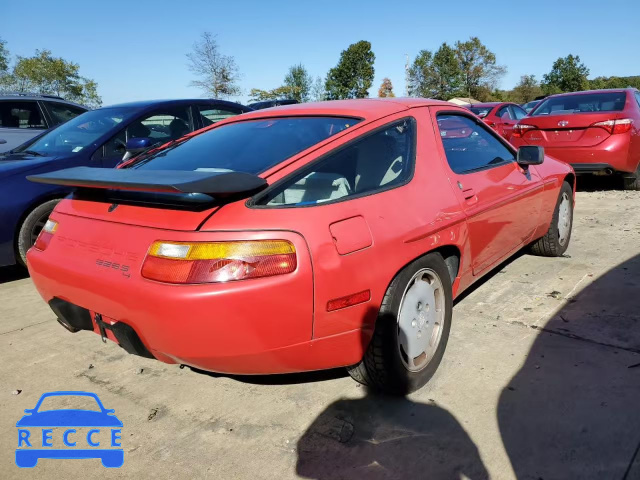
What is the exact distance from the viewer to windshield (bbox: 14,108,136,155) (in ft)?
15.9

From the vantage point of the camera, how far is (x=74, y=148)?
4.80m

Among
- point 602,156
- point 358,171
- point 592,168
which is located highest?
point 358,171

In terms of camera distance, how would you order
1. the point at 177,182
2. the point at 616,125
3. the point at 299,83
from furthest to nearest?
the point at 299,83 → the point at 616,125 → the point at 177,182

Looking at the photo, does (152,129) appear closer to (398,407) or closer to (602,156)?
(398,407)

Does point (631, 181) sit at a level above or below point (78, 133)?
below

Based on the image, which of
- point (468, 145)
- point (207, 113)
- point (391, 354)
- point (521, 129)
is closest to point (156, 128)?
point (207, 113)

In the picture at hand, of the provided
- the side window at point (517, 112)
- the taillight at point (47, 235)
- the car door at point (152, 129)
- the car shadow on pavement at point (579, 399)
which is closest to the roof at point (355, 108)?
A: the taillight at point (47, 235)

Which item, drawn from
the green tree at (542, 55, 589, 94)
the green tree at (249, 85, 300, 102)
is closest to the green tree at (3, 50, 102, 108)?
the green tree at (249, 85, 300, 102)

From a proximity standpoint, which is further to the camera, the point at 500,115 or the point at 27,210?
the point at 500,115

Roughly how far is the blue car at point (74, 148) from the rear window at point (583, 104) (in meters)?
4.98

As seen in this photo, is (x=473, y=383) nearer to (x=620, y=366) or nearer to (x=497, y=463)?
(x=497, y=463)

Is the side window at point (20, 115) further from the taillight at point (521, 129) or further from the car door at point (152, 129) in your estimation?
the taillight at point (521, 129)

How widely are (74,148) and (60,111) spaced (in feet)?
9.88

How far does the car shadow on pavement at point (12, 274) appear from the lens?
15.5ft
